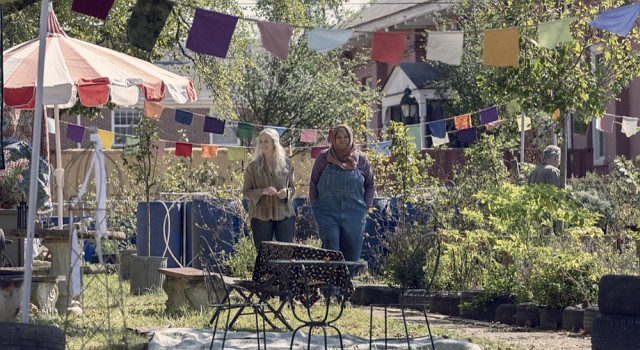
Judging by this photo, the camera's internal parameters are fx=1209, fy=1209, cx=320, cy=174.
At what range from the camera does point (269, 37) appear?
10500 millimetres

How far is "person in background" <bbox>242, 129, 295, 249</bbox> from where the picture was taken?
39.3 ft

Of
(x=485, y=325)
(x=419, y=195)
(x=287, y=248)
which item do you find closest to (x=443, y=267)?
(x=485, y=325)

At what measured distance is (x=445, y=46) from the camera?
1092 centimetres

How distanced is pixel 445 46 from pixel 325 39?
117 cm

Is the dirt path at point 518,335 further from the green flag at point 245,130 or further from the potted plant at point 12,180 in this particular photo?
the green flag at point 245,130

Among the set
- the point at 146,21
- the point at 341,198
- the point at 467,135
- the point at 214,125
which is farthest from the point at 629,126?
the point at 146,21

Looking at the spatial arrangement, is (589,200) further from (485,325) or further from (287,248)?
(287,248)

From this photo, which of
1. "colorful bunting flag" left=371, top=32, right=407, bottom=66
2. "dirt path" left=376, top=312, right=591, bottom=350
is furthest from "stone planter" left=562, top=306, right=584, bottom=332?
"colorful bunting flag" left=371, top=32, right=407, bottom=66

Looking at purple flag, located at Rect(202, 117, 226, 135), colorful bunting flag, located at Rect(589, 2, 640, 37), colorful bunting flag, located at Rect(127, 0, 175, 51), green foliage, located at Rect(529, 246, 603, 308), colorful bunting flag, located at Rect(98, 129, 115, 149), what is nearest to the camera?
colorful bunting flag, located at Rect(589, 2, 640, 37)

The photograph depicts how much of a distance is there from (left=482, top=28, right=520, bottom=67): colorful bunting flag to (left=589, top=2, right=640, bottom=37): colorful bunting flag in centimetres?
110

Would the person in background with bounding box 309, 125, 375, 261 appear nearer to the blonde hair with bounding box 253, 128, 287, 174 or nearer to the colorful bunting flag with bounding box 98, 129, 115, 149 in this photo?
the blonde hair with bounding box 253, 128, 287, 174

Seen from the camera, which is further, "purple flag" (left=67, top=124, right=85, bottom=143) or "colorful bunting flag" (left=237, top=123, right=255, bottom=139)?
"colorful bunting flag" (left=237, top=123, right=255, bottom=139)

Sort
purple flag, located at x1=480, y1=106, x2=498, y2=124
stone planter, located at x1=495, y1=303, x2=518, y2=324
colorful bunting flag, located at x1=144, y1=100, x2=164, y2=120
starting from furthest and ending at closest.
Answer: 1. purple flag, located at x1=480, y1=106, x2=498, y2=124
2. colorful bunting flag, located at x1=144, y1=100, x2=164, y2=120
3. stone planter, located at x1=495, y1=303, x2=518, y2=324

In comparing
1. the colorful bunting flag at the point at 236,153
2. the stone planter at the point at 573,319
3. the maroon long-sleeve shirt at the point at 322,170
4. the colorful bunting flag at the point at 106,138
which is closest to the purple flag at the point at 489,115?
the colorful bunting flag at the point at 236,153
